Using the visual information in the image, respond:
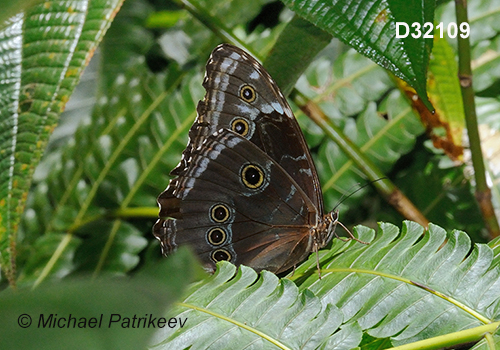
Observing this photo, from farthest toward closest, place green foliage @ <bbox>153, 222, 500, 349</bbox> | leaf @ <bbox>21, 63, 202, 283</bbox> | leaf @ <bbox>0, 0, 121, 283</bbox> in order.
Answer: leaf @ <bbox>21, 63, 202, 283</bbox>, leaf @ <bbox>0, 0, 121, 283</bbox>, green foliage @ <bbox>153, 222, 500, 349</bbox>

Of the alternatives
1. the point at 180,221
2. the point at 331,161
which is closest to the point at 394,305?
the point at 180,221

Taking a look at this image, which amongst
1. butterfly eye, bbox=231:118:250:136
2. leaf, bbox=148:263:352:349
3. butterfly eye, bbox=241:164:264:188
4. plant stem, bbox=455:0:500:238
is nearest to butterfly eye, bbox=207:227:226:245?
butterfly eye, bbox=241:164:264:188

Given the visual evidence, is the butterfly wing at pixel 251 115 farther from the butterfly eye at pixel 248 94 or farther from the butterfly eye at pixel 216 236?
the butterfly eye at pixel 216 236

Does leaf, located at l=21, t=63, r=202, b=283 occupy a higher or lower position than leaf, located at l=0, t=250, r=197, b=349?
lower

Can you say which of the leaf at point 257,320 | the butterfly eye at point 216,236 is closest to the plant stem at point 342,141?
the butterfly eye at point 216,236

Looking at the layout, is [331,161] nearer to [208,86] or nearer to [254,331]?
[208,86]

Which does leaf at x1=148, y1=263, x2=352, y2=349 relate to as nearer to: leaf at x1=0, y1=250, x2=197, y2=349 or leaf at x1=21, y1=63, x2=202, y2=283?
leaf at x1=0, y1=250, x2=197, y2=349

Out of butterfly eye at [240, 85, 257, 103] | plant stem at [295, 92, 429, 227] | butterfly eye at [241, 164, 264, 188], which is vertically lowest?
butterfly eye at [241, 164, 264, 188]

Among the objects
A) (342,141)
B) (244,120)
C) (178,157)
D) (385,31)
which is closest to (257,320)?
(385,31)
